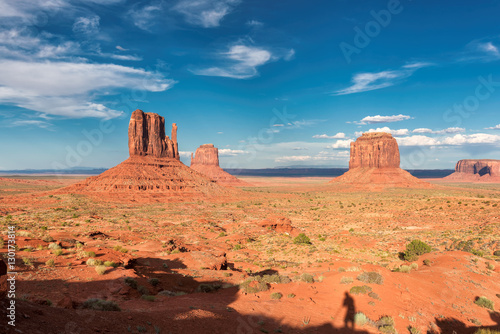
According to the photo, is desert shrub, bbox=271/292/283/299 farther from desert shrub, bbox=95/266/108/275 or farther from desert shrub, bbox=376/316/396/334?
desert shrub, bbox=95/266/108/275

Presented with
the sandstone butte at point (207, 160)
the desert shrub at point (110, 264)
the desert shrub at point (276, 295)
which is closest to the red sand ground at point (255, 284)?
the desert shrub at point (276, 295)

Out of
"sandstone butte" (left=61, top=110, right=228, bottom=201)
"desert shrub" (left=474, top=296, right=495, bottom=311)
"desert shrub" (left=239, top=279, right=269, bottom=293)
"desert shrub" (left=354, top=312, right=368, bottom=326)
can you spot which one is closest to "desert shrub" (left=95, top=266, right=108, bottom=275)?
"desert shrub" (left=239, top=279, right=269, bottom=293)

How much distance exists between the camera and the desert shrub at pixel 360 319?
10.3m

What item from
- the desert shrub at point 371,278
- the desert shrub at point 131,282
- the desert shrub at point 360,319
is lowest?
the desert shrub at point 360,319

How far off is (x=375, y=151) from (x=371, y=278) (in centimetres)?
13765

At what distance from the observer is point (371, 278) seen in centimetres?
1382

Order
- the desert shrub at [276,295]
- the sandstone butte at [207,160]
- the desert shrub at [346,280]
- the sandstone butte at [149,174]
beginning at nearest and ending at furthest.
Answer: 1. the desert shrub at [276,295]
2. the desert shrub at [346,280]
3. the sandstone butte at [149,174]
4. the sandstone butte at [207,160]

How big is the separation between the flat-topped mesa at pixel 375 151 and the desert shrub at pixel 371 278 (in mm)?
133136

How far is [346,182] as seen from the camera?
439ft

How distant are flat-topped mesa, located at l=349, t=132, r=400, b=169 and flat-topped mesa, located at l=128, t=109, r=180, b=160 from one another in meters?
99.9

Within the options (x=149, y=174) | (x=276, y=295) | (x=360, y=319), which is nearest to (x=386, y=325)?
(x=360, y=319)

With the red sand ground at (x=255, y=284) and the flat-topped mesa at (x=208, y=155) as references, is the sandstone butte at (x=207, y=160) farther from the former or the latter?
the red sand ground at (x=255, y=284)

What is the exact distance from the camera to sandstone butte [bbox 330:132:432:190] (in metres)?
118

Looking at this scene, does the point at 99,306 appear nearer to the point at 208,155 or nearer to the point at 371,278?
the point at 371,278
